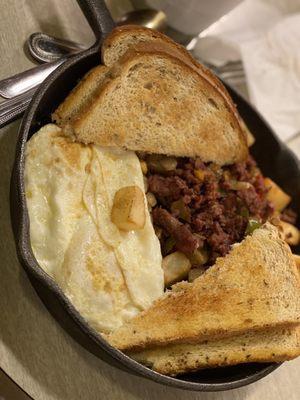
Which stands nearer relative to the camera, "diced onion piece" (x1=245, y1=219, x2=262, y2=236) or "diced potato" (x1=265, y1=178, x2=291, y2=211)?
"diced onion piece" (x1=245, y1=219, x2=262, y2=236)

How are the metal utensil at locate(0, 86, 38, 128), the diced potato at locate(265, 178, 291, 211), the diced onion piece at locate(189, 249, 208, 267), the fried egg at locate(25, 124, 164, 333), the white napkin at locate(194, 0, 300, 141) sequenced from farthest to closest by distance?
the white napkin at locate(194, 0, 300, 141)
the diced potato at locate(265, 178, 291, 211)
the diced onion piece at locate(189, 249, 208, 267)
the metal utensil at locate(0, 86, 38, 128)
the fried egg at locate(25, 124, 164, 333)

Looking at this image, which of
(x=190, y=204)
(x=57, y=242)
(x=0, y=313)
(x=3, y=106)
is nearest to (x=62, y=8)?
(x=3, y=106)

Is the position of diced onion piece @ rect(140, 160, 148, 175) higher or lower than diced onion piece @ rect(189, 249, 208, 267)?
higher

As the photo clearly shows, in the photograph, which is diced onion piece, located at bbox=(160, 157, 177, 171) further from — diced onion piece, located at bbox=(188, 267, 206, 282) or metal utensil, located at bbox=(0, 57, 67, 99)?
metal utensil, located at bbox=(0, 57, 67, 99)

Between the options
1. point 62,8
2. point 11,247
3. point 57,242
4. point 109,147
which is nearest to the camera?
point 57,242

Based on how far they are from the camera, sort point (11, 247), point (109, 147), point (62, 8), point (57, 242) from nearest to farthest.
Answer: point (57, 242)
point (11, 247)
point (109, 147)
point (62, 8)

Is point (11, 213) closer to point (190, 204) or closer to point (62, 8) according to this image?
point (190, 204)

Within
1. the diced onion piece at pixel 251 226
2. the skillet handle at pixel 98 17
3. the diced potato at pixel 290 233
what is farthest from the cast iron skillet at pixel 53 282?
the diced potato at pixel 290 233

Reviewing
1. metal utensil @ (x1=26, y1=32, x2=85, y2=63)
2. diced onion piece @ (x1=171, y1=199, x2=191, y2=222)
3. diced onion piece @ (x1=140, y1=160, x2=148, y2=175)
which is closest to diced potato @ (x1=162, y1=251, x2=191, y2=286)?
diced onion piece @ (x1=171, y1=199, x2=191, y2=222)
